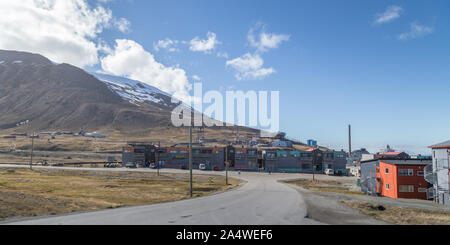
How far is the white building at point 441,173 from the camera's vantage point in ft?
125

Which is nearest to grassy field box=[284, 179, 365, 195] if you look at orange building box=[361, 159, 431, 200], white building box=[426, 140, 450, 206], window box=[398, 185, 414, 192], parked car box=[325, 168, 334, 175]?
orange building box=[361, 159, 431, 200]

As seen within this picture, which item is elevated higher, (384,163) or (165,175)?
(384,163)

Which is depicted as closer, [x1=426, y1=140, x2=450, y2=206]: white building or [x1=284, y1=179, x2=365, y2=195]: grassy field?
[x1=426, y1=140, x2=450, y2=206]: white building

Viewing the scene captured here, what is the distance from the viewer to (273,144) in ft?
595

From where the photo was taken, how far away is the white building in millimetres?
38188

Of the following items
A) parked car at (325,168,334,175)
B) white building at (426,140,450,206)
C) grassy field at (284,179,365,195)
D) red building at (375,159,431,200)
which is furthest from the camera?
parked car at (325,168,334,175)

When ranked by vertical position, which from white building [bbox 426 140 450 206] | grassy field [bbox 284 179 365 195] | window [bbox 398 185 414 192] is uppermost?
white building [bbox 426 140 450 206]

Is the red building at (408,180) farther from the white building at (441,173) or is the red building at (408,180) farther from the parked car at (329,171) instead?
the parked car at (329,171)

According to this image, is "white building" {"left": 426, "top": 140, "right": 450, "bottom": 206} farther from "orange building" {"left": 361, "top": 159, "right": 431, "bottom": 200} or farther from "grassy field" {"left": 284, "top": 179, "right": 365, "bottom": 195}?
"grassy field" {"left": 284, "top": 179, "right": 365, "bottom": 195}
